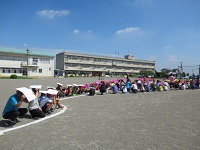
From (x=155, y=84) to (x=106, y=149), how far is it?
1534cm

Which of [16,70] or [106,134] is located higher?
[16,70]

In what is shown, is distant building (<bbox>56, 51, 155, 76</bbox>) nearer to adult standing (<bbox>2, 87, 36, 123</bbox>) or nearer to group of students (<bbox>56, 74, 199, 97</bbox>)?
group of students (<bbox>56, 74, 199, 97</bbox>)

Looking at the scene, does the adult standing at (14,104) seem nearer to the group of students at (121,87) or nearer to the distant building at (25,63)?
the group of students at (121,87)

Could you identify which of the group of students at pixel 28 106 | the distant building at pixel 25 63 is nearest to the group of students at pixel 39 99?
the group of students at pixel 28 106

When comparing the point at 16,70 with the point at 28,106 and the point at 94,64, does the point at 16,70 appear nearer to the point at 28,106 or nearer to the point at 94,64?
the point at 94,64

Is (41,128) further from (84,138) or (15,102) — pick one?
(84,138)

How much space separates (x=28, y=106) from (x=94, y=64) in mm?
72229

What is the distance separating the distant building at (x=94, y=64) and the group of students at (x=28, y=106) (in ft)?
196

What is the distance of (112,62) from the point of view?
3319 inches

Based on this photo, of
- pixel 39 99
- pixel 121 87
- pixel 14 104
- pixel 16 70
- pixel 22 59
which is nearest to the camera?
pixel 14 104

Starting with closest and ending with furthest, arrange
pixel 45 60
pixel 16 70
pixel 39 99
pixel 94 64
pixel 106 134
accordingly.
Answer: pixel 106 134 < pixel 39 99 < pixel 16 70 < pixel 45 60 < pixel 94 64

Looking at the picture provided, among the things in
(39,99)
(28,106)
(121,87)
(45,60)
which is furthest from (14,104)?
(45,60)

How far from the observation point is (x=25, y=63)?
162ft

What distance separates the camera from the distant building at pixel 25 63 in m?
46.1
